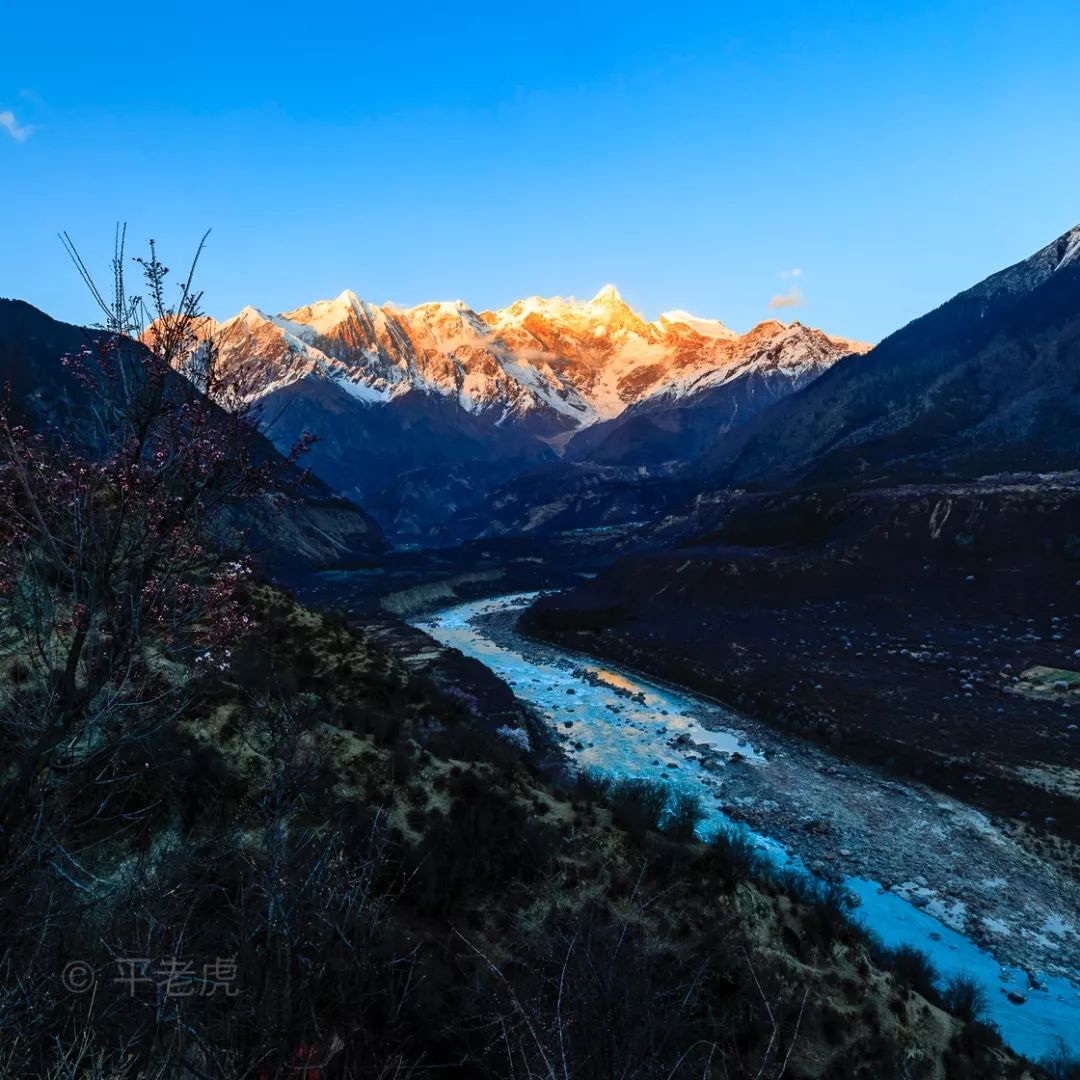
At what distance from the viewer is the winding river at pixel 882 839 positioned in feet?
74.3

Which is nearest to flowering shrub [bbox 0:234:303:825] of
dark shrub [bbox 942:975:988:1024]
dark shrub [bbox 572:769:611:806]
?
dark shrub [bbox 572:769:611:806]

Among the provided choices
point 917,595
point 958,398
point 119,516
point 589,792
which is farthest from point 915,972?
point 958,398

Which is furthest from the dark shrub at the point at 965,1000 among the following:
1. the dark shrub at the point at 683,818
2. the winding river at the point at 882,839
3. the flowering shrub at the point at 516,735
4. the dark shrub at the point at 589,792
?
the flowering shrub at the point at 516,735

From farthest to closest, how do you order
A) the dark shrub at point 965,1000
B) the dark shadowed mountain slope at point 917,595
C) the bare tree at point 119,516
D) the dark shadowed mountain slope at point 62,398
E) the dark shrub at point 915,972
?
1. the dark shadowed mountain slope at point 62,398
2. the dark shadowed mountain slope at point 917,595
3. the dark shrub at point 965,1000
4. the dark shrub at point 915,972
5. the bare tree at point 119,516

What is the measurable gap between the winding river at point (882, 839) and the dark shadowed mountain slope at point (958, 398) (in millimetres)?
71675

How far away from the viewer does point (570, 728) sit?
4681cm

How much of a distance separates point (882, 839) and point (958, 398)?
452ft

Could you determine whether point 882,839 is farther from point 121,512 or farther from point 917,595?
point 917,595

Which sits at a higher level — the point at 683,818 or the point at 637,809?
the point at 637,809

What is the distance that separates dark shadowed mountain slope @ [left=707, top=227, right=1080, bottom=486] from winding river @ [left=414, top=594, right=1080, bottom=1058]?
71.7 meters

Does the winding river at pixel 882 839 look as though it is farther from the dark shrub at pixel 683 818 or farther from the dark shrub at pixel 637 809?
the dark shrub at pixel 637 809

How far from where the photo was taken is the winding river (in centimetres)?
2266

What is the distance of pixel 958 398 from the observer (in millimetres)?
139125

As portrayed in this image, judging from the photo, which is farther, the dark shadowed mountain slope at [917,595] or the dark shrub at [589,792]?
the dark shadowed mountain slope at [917,595]
